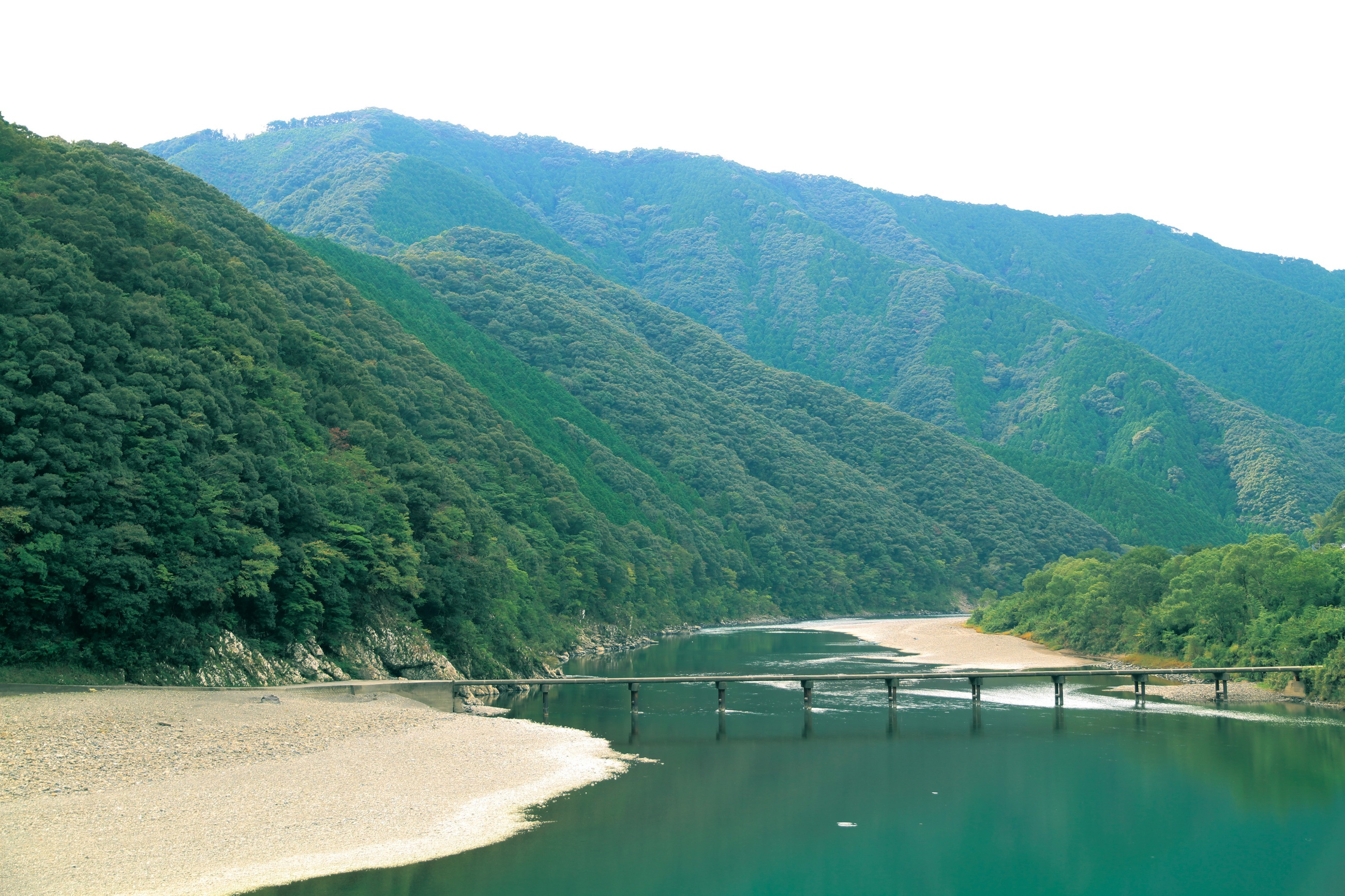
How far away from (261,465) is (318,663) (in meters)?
9.68

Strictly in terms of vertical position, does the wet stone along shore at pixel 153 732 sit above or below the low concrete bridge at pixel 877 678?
above

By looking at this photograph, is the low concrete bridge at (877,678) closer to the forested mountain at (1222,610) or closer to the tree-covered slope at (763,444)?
the forested mountain at (1222,610)

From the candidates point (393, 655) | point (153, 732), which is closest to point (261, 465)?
point (393, 655)

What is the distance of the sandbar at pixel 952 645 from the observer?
260ft

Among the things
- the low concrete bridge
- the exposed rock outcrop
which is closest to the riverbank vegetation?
the low concrete bridge

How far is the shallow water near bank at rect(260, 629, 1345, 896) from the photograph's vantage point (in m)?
27.9

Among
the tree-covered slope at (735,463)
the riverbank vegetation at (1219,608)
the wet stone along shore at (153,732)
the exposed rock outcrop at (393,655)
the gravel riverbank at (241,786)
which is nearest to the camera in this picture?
the gravel riverbank at (241,786)

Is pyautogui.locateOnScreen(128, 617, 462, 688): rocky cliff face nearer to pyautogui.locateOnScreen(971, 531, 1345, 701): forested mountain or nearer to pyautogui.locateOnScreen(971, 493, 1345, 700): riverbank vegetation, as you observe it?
pyautogui.locateOnScreen(971, 531, 1345, 701): forested mountain

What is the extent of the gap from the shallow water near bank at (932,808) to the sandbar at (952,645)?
21923 mm

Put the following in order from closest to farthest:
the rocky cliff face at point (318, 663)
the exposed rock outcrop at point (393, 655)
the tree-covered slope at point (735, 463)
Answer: the rocky cliff face at point (318, 663) < the exposed rock outcrop at point (393, 655) < the tree-covered slope at point (735, 463)

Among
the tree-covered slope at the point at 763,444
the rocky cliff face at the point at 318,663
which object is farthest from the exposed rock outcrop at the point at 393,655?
the tree-covered slope at the point at 763,444

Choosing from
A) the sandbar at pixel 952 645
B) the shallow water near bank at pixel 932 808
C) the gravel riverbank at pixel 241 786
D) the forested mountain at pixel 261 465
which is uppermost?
the forested mountain at pixel 261 465

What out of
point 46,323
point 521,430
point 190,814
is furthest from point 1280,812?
point 521,430

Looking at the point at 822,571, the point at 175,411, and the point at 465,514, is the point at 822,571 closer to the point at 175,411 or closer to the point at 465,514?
the point at 465,514
